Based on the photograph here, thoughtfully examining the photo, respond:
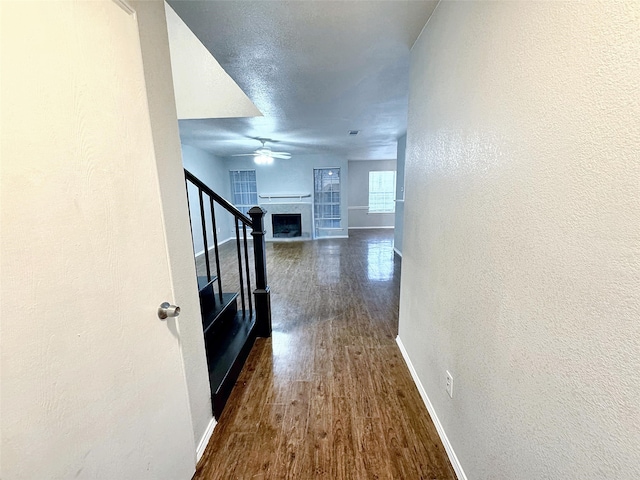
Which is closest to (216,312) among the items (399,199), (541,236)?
(541,236)

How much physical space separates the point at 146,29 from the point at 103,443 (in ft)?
4.55

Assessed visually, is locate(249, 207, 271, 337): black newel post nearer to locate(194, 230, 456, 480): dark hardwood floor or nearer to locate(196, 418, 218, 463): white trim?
Result: locate(194, 230, 456, 480): dark hardwood floor

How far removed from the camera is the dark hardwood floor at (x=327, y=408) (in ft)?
4.31

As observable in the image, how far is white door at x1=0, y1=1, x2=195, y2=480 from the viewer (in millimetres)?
549

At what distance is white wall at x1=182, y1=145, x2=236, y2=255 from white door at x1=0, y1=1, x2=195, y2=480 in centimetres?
447

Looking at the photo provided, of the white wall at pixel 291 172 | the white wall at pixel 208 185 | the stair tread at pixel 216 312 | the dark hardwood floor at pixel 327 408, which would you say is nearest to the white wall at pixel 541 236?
the dark hardwood floor at pixel 327 408

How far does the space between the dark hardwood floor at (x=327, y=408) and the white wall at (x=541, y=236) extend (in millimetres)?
329

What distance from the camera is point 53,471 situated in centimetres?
62

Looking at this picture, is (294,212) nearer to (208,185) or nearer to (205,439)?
(208,185)

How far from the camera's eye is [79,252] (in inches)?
27.0

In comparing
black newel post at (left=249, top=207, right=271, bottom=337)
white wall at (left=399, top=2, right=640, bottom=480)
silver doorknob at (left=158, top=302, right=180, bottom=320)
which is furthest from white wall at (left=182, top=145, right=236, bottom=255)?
white wall at (left=399, top=2, right=640, bottom=480)

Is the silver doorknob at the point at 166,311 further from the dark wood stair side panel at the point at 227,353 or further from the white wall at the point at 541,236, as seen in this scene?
the white wall at the point at 541,236

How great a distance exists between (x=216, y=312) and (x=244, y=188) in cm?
617

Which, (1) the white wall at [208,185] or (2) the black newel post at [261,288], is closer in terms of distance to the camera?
(2) the black newel post at [261,288]
